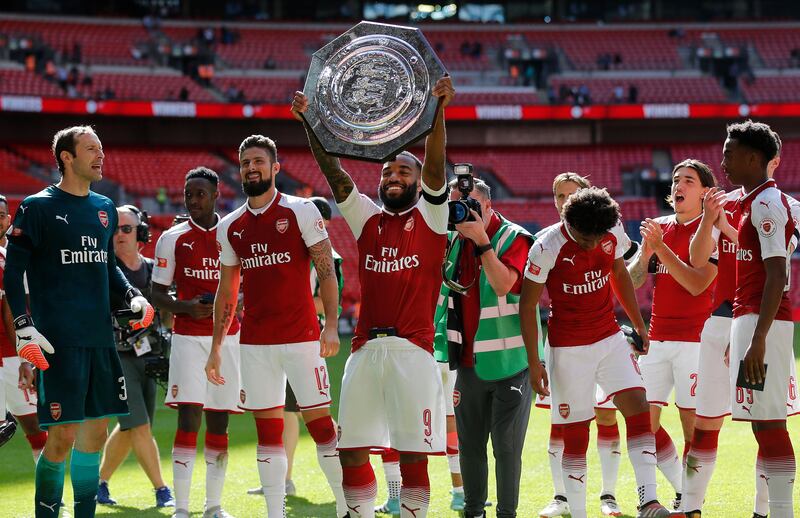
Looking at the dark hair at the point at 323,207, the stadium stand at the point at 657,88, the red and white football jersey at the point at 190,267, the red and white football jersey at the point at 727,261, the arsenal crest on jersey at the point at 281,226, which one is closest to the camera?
the red and white football jersey at the point at 727,261

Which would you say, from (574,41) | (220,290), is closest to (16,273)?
(220,290)

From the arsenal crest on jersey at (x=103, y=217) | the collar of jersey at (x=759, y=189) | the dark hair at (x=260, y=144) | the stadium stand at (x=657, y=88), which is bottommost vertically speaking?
the arsenal crest on jersey at (x=103, y=217)

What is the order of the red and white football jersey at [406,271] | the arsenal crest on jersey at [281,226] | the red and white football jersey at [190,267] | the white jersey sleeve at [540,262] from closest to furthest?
the red and white football jersey at [406,271] → the white jersey sleeve at [540,262] → the arsenal crest on jersey at [281,226] → the red and white football jersey at [190,267]

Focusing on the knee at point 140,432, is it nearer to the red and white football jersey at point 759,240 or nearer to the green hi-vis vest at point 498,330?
the green hi-vis vest at point 498,330

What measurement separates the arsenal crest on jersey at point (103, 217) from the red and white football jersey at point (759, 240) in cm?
380

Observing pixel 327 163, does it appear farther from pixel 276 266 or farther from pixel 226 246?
pixel 226 246

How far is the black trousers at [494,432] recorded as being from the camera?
611 cm

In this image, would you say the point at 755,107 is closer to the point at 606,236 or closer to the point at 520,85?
the point at 520,85

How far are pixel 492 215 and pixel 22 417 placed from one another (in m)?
3.92

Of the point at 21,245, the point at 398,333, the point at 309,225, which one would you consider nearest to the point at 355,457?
the point at 398,333

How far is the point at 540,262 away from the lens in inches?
231

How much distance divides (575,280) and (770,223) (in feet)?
3.74

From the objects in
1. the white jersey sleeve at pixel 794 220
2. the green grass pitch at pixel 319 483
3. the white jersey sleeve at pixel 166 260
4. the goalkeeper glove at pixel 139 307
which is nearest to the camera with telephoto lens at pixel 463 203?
the green grass pitch at pixel 319 483

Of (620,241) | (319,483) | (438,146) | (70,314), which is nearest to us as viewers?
(438,146)
